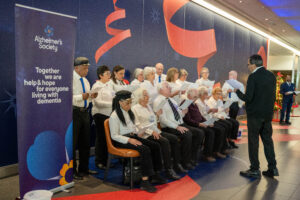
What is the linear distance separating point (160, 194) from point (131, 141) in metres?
0.72

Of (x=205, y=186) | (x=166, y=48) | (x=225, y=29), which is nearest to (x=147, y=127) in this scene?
(x=205, y=186)

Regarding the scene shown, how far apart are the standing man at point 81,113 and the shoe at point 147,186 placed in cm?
90

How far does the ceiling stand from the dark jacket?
14.2 feet

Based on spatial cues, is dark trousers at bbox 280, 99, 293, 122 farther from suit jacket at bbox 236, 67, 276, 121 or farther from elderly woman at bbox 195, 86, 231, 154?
suit jacket at bbox 236, 67, 276, 121

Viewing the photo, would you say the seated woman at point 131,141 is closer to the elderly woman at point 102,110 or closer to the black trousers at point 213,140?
the elderly woman at point 102,110

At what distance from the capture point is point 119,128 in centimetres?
351

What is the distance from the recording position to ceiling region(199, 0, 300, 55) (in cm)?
830

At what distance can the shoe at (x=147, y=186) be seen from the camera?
3.34m

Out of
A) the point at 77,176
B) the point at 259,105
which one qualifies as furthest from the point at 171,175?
the point at 259,105

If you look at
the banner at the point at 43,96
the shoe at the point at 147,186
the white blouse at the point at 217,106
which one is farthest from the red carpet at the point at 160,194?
the white blouse at the point at 217,106

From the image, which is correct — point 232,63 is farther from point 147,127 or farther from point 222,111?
point 147,127

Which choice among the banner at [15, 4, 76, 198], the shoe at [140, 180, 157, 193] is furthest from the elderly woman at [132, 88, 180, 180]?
the banner at [15, 4, 76, 198]

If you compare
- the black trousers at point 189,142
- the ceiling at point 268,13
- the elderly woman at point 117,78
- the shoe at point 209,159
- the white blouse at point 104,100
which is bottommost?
the shoe at point 209,159

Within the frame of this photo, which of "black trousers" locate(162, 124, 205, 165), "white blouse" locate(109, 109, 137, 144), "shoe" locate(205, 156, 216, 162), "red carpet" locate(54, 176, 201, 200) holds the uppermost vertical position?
"white blouse" locate(109, 109, 137, 144)
